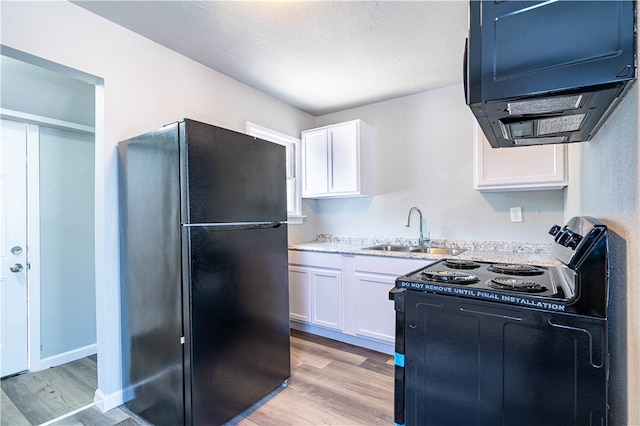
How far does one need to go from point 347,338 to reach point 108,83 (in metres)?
2.73

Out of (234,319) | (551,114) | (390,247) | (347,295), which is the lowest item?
(347,295)

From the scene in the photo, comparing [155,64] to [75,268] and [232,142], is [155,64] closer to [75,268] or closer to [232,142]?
[232,142]

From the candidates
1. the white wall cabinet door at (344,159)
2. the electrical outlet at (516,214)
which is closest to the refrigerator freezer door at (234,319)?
the white wall cabinet door at (344,159)

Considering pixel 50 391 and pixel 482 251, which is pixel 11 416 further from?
pixel 482 251

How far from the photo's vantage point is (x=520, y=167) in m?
2.30

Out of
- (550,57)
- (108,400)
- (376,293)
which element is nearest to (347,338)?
(376,293)

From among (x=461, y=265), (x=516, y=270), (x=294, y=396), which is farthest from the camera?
(x=294, y=396)

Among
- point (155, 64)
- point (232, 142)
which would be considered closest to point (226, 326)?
point (232, 142)

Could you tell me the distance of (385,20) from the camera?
76.0 inches

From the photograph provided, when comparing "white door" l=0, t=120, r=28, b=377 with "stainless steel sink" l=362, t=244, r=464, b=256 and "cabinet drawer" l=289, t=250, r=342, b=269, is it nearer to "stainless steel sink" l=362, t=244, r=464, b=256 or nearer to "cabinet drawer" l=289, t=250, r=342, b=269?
"cabinet drawer" l=289, t=250, r=342, b=269

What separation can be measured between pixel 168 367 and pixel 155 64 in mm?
1997

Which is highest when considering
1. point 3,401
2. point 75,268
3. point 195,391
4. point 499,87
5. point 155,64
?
point 155,64

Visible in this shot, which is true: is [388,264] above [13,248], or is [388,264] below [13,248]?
below

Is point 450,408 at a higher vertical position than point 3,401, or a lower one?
higher
